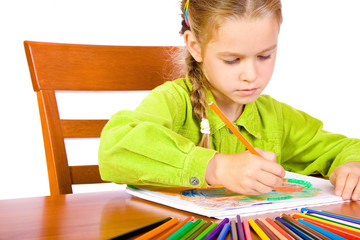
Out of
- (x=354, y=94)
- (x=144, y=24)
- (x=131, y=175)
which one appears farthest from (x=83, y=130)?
(x=354, y=94)

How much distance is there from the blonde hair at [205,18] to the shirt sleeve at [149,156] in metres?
0.25

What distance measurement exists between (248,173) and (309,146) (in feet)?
1.65

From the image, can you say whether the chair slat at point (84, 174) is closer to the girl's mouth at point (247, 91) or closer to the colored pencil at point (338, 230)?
the girl's mouth at point (247, 91)

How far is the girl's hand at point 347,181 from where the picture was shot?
800 millimetres

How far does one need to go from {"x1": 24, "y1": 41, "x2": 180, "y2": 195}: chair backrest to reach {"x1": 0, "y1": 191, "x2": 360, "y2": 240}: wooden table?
1.14ft

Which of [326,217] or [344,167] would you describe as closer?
[326,217]

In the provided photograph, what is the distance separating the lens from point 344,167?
901mm

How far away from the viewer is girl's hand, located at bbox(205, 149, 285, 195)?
28.6 inches

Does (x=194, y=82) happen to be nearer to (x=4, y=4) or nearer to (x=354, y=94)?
(x=4, y=4)

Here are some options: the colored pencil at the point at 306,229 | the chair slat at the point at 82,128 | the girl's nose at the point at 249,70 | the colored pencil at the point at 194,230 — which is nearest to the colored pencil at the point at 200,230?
A: the colored pencil at the point at 194,230

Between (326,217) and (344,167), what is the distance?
30 centimetres

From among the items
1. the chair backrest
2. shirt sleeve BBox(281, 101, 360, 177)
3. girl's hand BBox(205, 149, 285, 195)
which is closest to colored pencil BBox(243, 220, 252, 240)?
girl's hand BBox(205, 149, 285, 195)

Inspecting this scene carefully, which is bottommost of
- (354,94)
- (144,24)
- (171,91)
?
(354,94)

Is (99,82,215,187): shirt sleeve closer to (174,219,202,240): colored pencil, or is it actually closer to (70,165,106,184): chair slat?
(174,219,202,240): colored pencil
